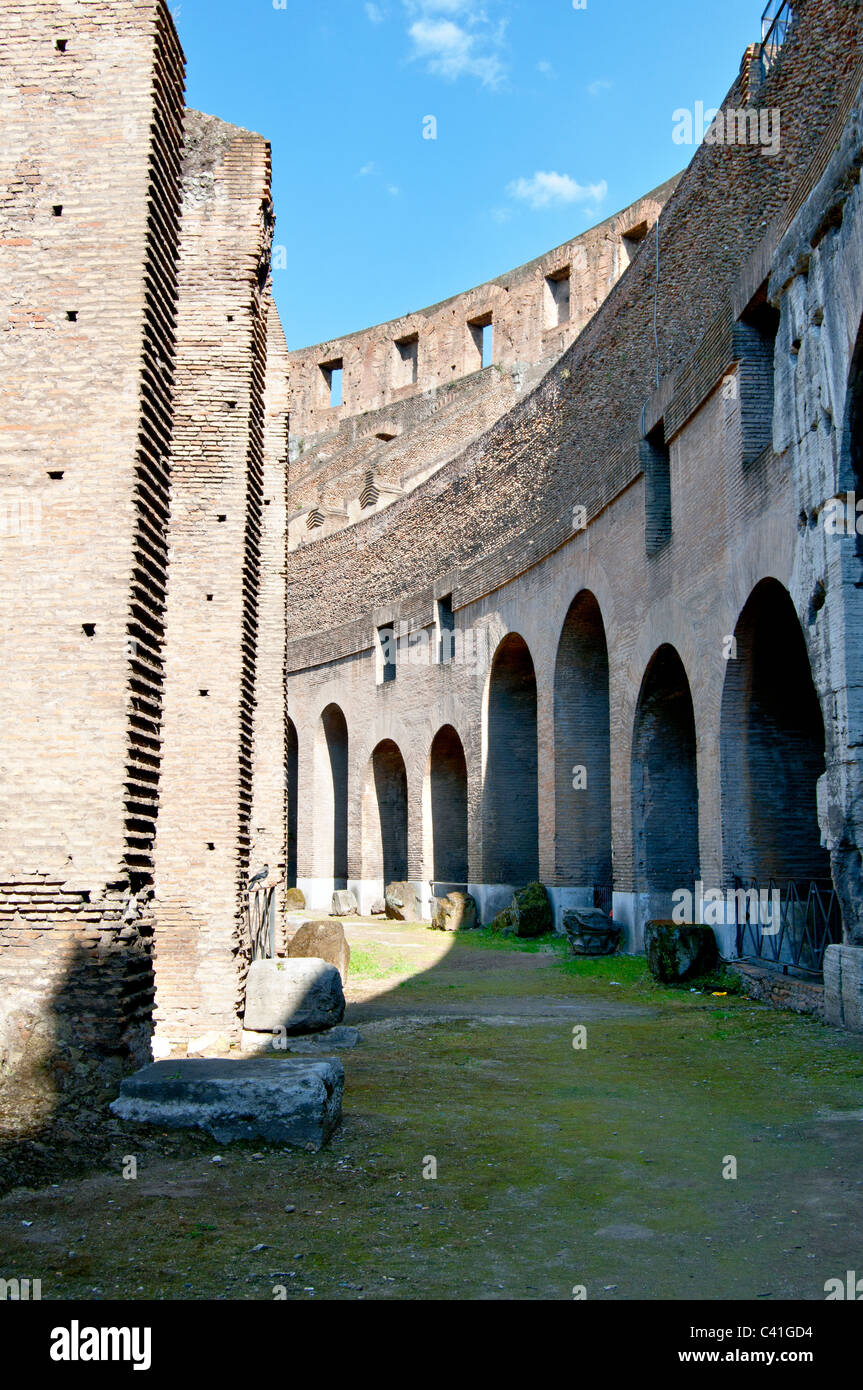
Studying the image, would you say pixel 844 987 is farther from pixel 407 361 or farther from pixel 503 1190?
pixel 407 361

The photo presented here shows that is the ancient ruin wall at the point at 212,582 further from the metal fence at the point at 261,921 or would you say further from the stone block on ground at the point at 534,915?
the stone block on ground at the point at 534,915

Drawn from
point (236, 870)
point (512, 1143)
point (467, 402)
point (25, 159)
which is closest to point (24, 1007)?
point (512, 1143)

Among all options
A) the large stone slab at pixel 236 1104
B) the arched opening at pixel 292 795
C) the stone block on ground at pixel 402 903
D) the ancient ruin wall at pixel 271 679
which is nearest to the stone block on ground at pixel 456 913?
the stone block on ground at pixel 402 903

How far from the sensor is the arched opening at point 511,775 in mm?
19141

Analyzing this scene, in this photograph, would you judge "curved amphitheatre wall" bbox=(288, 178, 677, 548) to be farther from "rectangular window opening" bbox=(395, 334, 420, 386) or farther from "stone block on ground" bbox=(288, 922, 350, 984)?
"stone block on ground" bbox=(288, 922, 350, 984)

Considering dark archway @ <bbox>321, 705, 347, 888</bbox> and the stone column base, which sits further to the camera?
dark archway @ <bbox>321, 705, 347, 888</bbox>

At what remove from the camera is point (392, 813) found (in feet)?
82.3

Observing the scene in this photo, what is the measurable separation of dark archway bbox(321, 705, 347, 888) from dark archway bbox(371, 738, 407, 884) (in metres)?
1.95

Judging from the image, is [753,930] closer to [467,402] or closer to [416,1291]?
[416,1291]

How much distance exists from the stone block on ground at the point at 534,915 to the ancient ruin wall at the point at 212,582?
329 inches

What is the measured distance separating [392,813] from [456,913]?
20.5 feet

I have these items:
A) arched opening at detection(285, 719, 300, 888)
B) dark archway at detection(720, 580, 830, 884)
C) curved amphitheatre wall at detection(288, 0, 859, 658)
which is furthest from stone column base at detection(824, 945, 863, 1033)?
arched opening at detection(285, 719, 300, 888)

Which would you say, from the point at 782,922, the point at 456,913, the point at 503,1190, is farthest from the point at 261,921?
the point at 456,913

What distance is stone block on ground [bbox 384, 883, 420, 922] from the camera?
70.4ft
